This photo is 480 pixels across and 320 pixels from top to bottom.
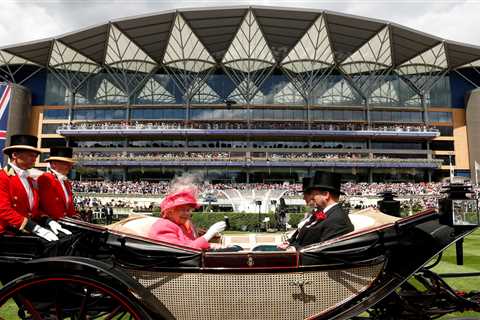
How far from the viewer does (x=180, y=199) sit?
3.63m

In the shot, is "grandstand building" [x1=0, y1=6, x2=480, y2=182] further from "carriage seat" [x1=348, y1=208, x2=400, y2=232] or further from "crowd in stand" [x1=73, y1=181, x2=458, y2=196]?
"carriage seat" [x1=348, y1=208, x2=400, y2=232]

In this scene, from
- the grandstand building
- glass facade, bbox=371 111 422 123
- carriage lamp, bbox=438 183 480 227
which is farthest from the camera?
glass facade, bbox=371 111 422 123

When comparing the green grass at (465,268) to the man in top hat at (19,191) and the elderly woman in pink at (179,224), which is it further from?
the man in top hat at (19,191)

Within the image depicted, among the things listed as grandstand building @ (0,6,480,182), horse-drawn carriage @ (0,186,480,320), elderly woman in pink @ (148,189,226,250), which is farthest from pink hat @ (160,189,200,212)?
grandstand building @ (0,6,480,182)

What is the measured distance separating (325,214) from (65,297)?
8.81 feet

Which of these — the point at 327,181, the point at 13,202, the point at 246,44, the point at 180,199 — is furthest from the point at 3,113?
the point at 246,44

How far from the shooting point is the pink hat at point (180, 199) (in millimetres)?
3625

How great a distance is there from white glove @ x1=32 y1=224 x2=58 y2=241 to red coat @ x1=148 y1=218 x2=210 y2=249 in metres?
0.91

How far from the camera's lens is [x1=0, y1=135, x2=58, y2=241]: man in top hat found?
3545mm

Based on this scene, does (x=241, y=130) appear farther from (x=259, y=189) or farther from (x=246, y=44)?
(x=259, y=189)

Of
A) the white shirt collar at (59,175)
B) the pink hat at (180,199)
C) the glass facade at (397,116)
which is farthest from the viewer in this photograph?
the glass facade at (397,116)

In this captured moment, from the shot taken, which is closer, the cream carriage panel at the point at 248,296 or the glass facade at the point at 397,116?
the cream carriage panel at the point at 248,296

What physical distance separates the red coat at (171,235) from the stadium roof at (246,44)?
4486 cm

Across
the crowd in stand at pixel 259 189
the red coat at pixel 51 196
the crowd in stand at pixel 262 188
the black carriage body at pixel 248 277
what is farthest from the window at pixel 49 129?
the black carriage body at pixel 248 277
